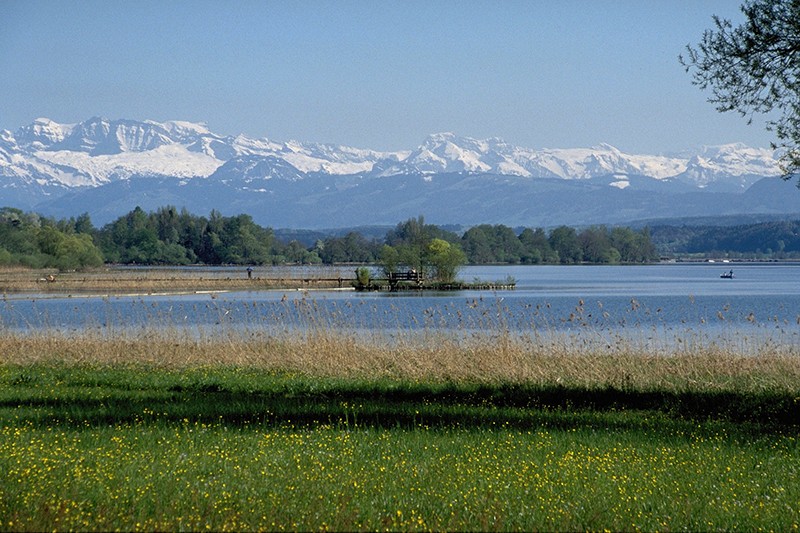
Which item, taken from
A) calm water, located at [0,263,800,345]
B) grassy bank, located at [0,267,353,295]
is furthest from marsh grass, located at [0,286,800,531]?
grassy bank, located at [0,267,353,295]

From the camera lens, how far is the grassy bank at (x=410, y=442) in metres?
11.2

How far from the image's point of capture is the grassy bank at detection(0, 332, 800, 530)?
1117 cm

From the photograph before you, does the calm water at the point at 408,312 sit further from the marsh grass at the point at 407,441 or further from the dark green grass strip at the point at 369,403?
the dark green grass strip at the point at 369,403

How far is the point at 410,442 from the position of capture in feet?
50.2

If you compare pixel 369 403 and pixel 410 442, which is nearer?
pixel 410 442

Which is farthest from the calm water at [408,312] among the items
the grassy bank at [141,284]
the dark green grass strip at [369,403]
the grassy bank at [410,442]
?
the dark green grass strip at [369,403]

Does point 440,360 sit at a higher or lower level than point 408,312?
higher

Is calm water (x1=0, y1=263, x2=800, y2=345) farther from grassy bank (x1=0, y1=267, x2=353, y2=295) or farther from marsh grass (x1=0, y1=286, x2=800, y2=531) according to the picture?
marsh grass (x1=0, y1=286, x2=800, y2=531)

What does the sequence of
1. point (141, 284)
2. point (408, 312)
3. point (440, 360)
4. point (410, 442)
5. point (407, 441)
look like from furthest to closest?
point (141, 284), point (408, 312), point (440, 360), point (407, 441), point (410, 442)

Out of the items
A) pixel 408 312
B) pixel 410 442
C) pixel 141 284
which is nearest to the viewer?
pixel 410 442

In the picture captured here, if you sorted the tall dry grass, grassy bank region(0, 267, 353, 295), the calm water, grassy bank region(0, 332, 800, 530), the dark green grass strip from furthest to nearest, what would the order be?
grassy bank region(0, 267, 353, 295)
the calm water
the tall dry grass
the dark green grass strip
grassy bank region(0, 332, 800, 530)

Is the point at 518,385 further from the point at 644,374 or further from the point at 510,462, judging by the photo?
the point at 510,462

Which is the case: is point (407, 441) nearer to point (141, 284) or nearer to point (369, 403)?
point (369, 403)

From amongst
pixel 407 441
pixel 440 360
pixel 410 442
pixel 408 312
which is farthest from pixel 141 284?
pixel 410 442
